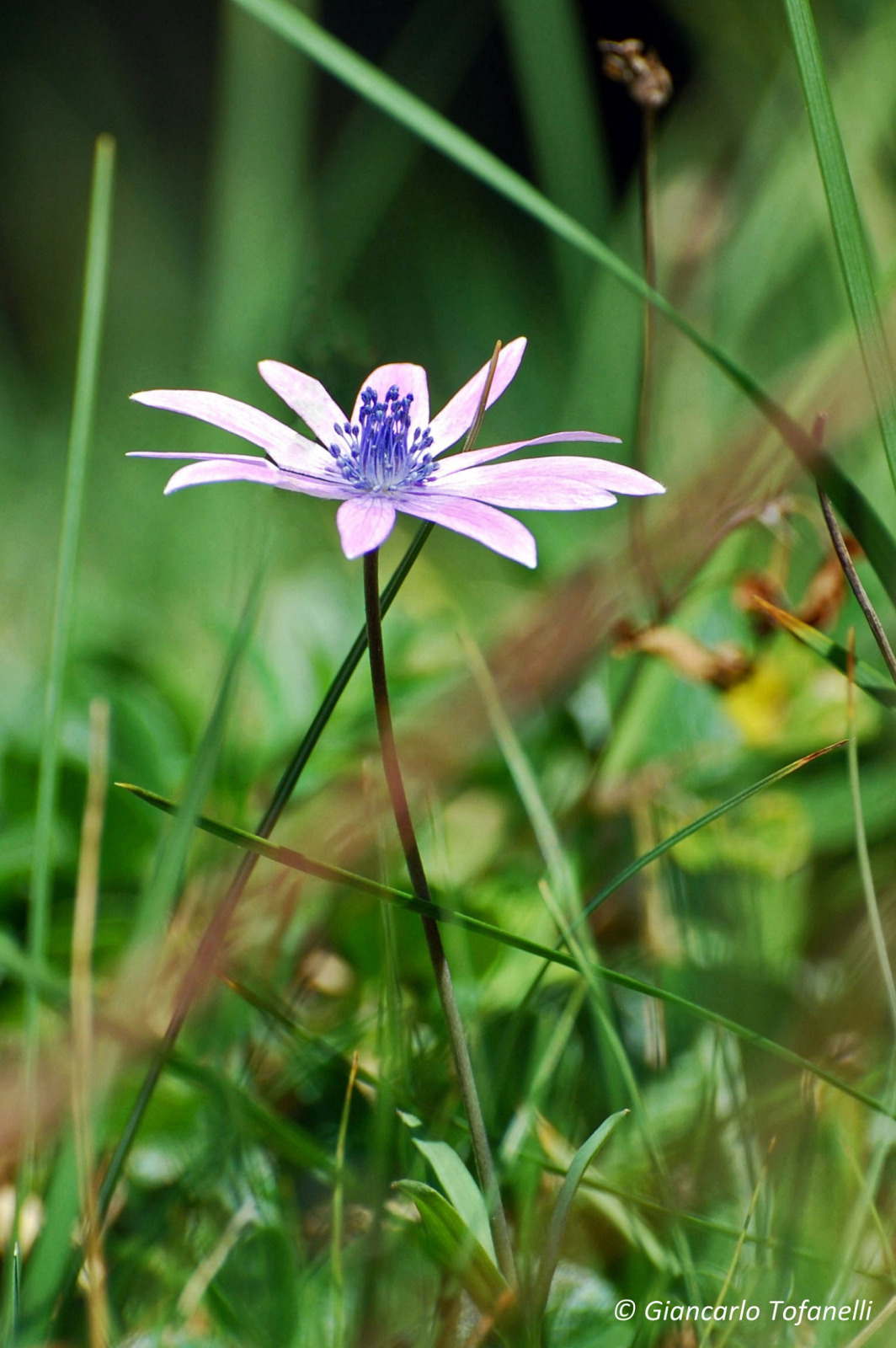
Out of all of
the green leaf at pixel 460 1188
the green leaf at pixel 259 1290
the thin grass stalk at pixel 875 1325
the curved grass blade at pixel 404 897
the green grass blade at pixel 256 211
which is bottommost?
the green leaf at pixel 259 1290

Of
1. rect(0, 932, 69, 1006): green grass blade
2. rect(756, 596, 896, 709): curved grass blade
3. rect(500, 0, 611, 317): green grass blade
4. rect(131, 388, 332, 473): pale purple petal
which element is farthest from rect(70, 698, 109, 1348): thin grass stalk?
rect(500, 0, 611, 317): green grass blade

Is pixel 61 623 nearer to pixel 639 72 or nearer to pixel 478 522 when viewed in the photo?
pixel 478 522

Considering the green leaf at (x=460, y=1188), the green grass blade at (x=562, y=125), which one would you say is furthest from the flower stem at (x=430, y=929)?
the green grass blade at (x=562, y=125)

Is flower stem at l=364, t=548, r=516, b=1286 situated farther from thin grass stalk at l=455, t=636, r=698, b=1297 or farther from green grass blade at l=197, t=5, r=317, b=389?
green grass blade at l=197, t=5, r=317, b=389

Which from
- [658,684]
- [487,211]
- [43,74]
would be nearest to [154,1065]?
[658,684]

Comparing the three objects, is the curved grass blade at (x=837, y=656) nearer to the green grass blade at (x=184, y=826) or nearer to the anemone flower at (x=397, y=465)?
the anemone flower at (x=397, y=465)

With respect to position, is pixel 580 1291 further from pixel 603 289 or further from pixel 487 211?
pixel 487 211
